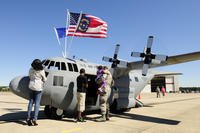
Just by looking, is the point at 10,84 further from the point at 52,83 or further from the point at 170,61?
the point at 170,61

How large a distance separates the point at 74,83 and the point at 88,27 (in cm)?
1230

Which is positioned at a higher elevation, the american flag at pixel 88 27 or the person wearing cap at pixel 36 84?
the american flag at pixel 88 27

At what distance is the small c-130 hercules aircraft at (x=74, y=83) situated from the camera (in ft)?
37.1

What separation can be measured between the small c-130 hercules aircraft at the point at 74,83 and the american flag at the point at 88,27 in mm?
5381

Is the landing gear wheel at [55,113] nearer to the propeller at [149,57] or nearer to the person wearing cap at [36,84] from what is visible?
the person wearing cap at [36,84]

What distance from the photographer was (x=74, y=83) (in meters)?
12.3

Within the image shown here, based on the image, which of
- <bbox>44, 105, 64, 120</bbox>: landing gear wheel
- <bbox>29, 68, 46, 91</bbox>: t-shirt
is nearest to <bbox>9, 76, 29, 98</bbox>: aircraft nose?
<bbox>29, 68, 46, 91</bbox>: t-shirt

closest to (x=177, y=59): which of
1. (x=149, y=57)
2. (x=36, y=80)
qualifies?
(x=149, y=57)

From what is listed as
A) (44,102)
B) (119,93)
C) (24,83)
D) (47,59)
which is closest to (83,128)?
(44,102)

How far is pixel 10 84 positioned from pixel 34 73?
1.61 m

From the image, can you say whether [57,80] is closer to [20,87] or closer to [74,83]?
[74,83]

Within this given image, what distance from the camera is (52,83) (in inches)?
449

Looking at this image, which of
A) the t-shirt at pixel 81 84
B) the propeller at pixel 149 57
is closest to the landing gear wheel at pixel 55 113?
the t-shirt at pixel 81 84

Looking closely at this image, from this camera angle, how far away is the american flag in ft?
77.3
